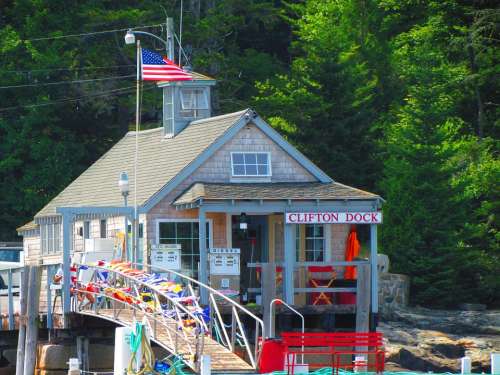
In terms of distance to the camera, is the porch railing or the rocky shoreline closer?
the porch railing

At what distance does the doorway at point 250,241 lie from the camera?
37.7 m

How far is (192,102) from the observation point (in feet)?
136

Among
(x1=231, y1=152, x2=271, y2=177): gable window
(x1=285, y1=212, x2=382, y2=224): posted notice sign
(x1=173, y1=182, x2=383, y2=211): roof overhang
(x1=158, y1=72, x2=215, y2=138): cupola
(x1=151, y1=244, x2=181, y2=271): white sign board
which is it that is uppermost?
(x1=158, y1=72, x2=215, y2=138): cupola

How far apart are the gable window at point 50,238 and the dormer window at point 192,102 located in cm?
475

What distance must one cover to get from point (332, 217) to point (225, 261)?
266 centimetres

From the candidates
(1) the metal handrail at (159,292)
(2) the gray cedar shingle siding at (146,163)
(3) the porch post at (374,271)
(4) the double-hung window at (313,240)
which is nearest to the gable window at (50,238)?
(2) the gray cedar shingle siding at (146,163)

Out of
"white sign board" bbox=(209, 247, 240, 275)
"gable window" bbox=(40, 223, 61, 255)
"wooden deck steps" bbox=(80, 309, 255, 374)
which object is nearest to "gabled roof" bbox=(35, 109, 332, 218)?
"gable window" bbox=(40, 223, 61, 255)

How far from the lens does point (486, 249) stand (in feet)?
159

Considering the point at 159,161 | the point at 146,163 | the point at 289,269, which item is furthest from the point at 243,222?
the point at 146,163

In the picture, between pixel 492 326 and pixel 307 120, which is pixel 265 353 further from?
pixel 307 120

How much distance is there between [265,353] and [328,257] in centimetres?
1179

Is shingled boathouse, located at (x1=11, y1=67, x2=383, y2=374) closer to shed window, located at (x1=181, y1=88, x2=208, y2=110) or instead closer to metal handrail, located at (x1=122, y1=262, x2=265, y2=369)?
shed window, located at (x1=181, y1=88, x2=208, y2=110)

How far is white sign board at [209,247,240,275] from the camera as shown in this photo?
3469 centimetres

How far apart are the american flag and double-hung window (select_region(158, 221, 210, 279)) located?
3.56m
